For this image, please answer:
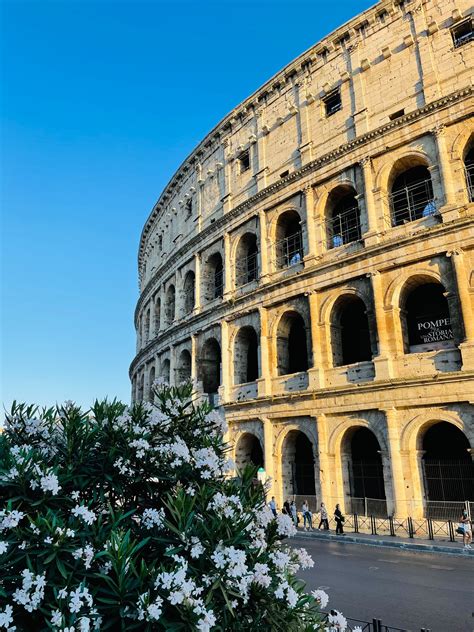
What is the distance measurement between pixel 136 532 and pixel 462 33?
20509 mm

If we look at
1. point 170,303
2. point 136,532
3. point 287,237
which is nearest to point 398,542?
point 136,532

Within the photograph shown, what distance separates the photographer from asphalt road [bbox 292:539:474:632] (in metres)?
7.43

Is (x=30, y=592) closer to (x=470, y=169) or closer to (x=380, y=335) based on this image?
(x=380, y=335)

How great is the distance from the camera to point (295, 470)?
19922mm

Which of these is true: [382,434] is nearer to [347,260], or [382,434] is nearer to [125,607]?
[347,260]

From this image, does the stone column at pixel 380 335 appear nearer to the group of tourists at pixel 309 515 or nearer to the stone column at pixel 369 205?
the stone column at pixel 369 205

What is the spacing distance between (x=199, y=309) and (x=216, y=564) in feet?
72.6

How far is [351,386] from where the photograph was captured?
670 inches

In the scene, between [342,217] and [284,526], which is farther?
[342,217]

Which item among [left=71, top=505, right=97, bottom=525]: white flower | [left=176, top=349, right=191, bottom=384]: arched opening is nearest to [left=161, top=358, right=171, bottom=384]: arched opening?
[left=176, top=349, right=191, bottom=384]: arched opening

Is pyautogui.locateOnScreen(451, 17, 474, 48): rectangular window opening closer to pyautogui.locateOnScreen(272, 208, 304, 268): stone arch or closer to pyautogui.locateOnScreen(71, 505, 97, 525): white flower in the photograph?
pyautogui.locateOnScreen(272, 208, 304, 268): stone arch

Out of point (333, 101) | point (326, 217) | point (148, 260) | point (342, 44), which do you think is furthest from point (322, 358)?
point (148, 260)

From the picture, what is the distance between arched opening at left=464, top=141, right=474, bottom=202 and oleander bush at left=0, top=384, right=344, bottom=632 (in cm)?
1477

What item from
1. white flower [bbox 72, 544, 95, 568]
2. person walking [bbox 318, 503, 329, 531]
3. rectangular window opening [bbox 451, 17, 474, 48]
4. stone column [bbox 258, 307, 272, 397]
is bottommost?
person walking [bbox 318, 503, 329, 531]
